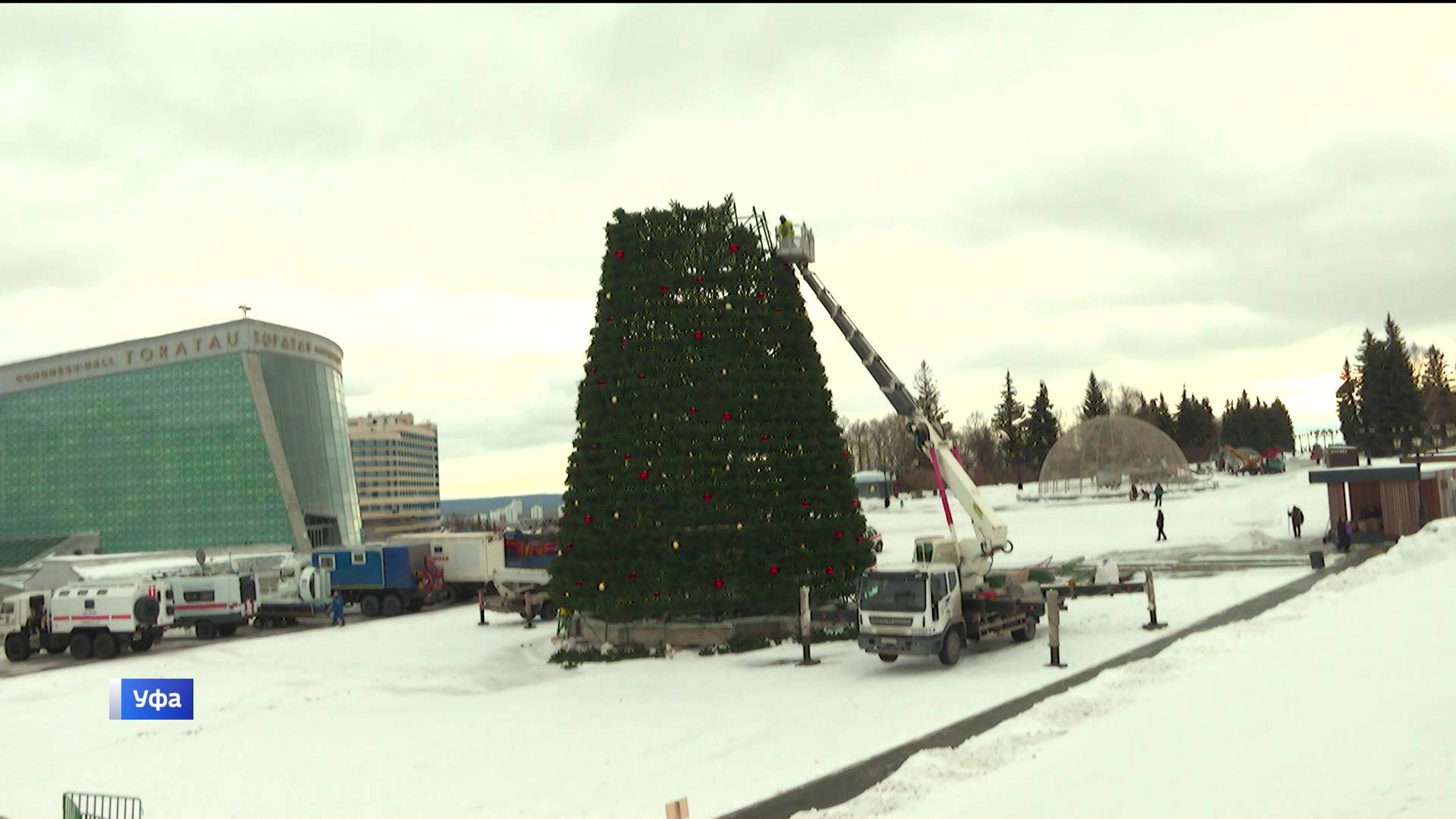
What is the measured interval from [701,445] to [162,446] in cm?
6937

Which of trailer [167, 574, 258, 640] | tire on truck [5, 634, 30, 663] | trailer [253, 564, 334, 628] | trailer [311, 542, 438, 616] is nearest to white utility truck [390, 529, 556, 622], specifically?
trailer [311, 542, 438, 616]

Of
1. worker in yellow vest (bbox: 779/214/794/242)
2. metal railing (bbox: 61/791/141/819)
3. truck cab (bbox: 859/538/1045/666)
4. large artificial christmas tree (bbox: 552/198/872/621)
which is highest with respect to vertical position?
worker in yellow vest (bbox: 779/214/794/242)

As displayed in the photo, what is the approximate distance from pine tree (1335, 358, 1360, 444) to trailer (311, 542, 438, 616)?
430ft

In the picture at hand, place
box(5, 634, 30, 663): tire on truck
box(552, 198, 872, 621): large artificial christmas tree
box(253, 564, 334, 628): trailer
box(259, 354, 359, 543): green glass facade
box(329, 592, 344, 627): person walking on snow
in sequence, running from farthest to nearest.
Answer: box(259, 354, 359, 543): green glass facade < box(253, 564, 334, 628): trailer < box(329, 592, 344, 627): person walking on snow < box(5, 634, 30, 663): tire on truck < box(552, 198, 872, 621): large artificial christmas tree

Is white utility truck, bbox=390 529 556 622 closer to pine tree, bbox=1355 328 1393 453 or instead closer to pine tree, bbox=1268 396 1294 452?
pine tree, bbox=1355 328 1393 453

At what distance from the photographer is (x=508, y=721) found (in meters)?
18.0

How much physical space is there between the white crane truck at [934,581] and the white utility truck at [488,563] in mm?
16484

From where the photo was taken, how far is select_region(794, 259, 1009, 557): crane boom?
24.1m

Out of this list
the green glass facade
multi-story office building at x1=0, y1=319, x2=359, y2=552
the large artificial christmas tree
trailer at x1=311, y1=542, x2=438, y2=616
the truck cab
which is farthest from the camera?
the green glass facade

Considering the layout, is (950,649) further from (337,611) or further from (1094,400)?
(1094,400)

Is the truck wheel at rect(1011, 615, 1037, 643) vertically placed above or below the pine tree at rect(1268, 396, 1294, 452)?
below

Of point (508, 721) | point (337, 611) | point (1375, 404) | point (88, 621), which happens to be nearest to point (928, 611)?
point (508, 721)

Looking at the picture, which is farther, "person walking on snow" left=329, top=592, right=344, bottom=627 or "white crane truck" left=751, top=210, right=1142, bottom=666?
"person walking on snow" left=329, top=592, right=344, bottom=627

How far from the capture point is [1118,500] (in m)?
77.1
